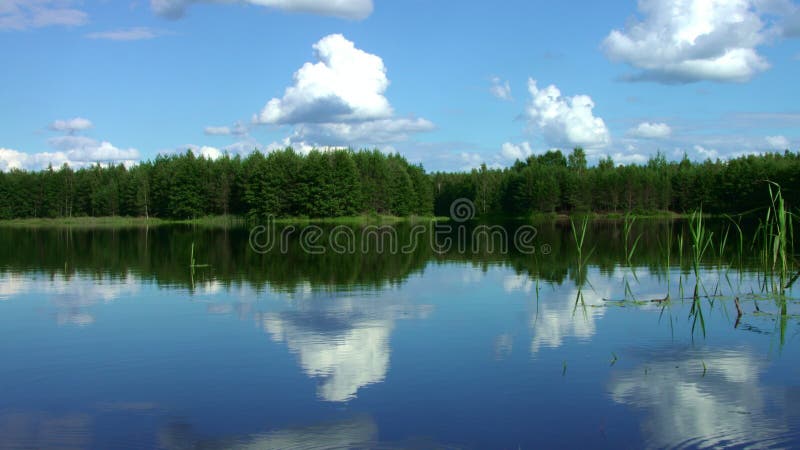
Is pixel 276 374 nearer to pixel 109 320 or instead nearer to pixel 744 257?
pixel 109 320

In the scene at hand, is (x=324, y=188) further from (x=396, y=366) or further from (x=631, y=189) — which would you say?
(x=396, y=366)

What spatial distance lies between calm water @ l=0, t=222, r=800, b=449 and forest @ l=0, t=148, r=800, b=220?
225 ft

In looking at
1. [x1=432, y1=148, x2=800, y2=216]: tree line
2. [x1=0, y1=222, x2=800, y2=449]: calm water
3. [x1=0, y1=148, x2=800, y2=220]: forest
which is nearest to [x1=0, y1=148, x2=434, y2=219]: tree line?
[x1=0, y1=148, x2=800, y2=220]: forest

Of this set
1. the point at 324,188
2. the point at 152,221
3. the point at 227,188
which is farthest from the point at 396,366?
the point at 152,221

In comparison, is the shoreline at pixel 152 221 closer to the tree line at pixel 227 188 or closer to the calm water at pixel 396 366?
the tree line at pixel 227 188

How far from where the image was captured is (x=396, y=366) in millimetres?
9883

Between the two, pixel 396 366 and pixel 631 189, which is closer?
pixel 396 366

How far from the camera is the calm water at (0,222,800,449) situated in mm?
7242

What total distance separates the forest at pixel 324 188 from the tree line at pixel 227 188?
15cm

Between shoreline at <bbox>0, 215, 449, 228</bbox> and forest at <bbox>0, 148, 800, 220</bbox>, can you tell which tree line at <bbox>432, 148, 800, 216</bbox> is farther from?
shoreline at <bbox>0, 215, 449, 228</bbox>

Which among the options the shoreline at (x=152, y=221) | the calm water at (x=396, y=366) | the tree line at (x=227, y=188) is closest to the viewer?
the calm water at (x=396, y=366)

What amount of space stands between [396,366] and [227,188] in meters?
84.4

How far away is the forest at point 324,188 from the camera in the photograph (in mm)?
87312

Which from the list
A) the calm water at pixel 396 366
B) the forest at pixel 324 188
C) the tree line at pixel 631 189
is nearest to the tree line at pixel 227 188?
the forest at pixel 324 188
